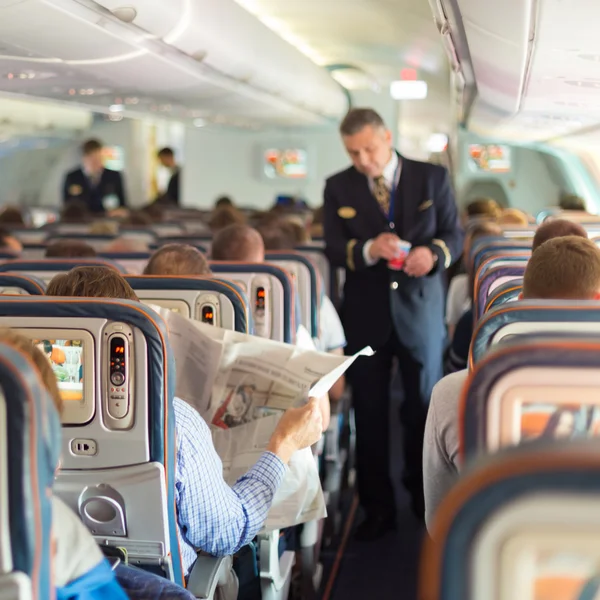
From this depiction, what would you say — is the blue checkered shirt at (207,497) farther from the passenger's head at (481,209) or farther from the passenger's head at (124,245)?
the passenger's head at (481,209)

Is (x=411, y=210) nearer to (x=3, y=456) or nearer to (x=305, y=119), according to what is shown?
(x=3, y=456)

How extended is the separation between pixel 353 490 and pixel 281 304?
89.6 inches

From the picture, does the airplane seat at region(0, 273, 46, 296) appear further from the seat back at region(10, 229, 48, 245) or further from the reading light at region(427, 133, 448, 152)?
the reading light at region(427, 133, 448, 152)

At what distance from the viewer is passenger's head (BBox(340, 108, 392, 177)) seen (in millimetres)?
4480

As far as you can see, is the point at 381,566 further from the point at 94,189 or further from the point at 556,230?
the point at 94,189

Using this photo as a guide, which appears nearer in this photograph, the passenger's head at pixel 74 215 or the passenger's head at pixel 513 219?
the passenger's head at pixel 513 219

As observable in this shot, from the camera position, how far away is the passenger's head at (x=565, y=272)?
227 cm

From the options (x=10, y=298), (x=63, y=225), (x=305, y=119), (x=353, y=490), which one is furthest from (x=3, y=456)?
(x=305, y=119)

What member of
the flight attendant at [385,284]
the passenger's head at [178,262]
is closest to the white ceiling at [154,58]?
the passenger's head at [178,262]

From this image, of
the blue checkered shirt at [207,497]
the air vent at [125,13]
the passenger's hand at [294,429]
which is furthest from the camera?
the air vent at [125,13]

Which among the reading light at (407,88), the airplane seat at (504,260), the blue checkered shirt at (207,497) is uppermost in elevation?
the reading light at (407,88)

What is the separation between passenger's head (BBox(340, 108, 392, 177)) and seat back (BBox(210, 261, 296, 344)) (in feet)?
3.08

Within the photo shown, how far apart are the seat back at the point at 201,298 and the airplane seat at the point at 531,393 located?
201 centimetres

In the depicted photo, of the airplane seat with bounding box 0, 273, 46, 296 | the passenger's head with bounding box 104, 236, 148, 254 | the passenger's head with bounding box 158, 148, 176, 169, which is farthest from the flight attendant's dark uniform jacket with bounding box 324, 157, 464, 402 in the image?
the passenger's head with bounding box 158, 148, 176, 169
